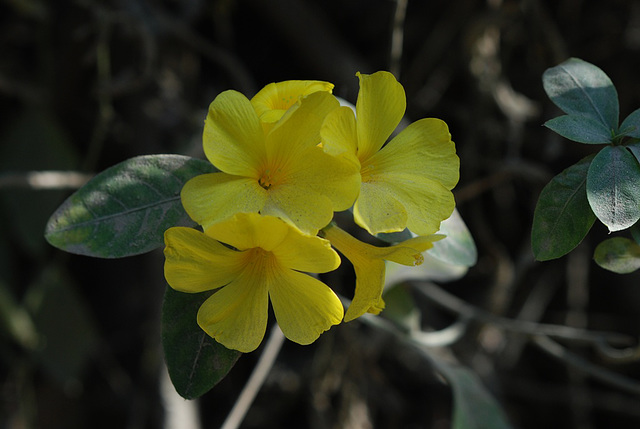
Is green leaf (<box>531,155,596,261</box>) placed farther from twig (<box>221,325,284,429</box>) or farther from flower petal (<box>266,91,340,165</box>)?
twig (<box>221,325,284,429</box>)

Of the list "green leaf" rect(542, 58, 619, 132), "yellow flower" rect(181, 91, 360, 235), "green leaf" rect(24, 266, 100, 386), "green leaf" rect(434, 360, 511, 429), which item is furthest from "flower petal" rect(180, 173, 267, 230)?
"green leaf" rect(24, 266, 100, 386)

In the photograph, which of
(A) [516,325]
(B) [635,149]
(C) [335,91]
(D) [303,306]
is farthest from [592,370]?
(C) [335,91]

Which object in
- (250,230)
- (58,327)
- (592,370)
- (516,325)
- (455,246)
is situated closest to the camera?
(250,230)

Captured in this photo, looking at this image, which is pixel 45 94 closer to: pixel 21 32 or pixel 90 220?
pixel 21 32

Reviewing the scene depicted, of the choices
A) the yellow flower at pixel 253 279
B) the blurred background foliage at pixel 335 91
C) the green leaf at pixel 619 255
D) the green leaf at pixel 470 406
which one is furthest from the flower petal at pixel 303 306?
the blurred background foliage at pixel 335 91

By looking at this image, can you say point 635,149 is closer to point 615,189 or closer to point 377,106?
point 615,189

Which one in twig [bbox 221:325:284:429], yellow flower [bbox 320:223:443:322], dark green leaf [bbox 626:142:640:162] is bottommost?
twig [bbox 221:325:284:429]

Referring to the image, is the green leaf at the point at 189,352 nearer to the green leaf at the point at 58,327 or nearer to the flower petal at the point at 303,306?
the flower petal at the point at 303,306
